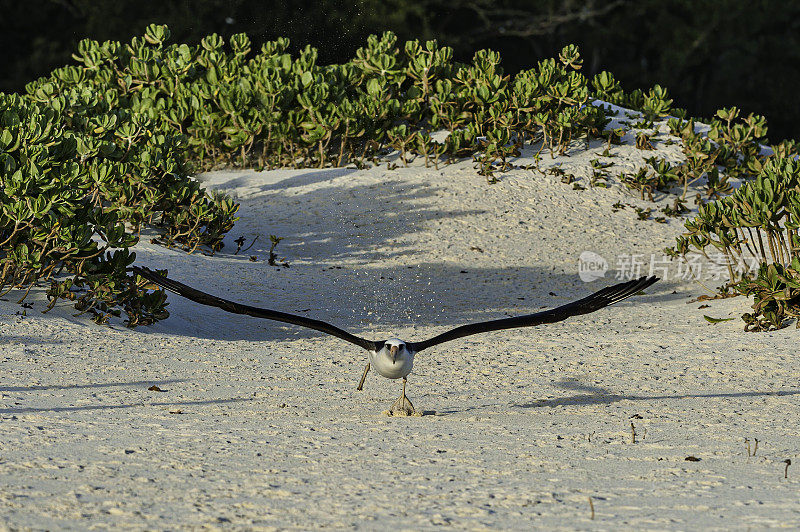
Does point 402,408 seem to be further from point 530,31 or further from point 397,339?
point 530,31

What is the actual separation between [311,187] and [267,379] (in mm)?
6984

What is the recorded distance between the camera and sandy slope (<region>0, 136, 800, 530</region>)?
3840 millimetres

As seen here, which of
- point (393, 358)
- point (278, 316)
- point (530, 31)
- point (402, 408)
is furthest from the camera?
point (530, 31)

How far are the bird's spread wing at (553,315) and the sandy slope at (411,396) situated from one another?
0.51 m

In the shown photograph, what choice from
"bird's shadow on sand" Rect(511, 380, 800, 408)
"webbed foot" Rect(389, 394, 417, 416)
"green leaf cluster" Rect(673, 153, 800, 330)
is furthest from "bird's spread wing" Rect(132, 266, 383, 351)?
"green leaf cluster" Rect(673, 153, 800, 330)

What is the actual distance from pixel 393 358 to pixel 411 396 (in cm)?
109

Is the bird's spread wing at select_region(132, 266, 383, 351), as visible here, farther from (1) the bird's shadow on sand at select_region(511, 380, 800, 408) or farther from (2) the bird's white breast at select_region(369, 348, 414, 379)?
(1) the bird's shadow on sand at select_region(511, 380, 800, 408)

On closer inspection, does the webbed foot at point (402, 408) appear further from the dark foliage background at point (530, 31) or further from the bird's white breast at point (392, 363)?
the dark foliage background at point (530, 31)

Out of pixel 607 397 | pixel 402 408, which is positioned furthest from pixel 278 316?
pixel 607 397

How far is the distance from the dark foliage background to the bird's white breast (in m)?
20.4

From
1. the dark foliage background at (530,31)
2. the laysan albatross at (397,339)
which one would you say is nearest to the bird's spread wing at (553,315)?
the laysan albatross at (397,339)

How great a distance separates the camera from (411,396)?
6.23 m

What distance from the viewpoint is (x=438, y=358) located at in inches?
291

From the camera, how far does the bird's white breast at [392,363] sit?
5.22 m
